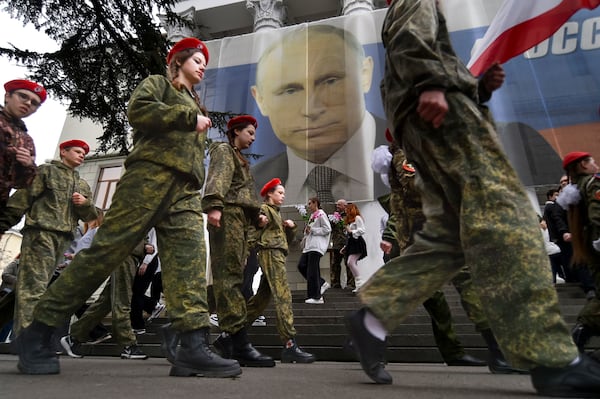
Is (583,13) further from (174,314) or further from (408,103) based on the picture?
(174,314)

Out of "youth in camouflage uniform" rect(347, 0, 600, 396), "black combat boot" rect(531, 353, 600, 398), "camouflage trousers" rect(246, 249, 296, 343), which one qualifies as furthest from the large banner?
"black combat boot" rect(531, 353, 600, 398)

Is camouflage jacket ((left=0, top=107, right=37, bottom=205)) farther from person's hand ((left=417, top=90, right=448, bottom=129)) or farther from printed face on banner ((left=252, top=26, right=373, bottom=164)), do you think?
printed face on banner ((left=252, top=26, right=373, bottom=164))

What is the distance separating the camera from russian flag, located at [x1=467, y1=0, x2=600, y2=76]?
457 cm

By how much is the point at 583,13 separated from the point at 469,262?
10527mm

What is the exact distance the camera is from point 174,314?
2346 mm

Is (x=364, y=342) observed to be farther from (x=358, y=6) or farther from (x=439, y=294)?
(x=358, y=6)

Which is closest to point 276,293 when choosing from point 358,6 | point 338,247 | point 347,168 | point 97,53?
point 97,53

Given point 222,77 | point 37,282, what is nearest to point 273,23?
point 222,77

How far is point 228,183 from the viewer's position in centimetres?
358

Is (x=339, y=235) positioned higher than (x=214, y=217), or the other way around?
(x=339, y=235)

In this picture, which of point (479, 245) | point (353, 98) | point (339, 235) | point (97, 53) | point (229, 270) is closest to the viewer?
point (479, 245)

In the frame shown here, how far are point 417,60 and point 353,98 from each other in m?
10.1

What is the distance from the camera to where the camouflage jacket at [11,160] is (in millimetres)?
2721

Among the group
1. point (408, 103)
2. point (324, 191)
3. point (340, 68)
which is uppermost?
point (340, 68)
